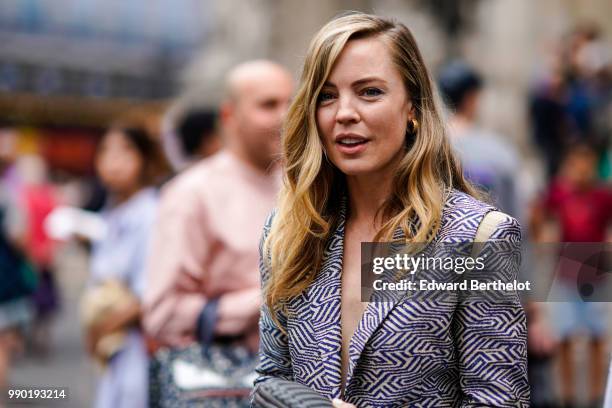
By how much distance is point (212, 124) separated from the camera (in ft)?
22.8

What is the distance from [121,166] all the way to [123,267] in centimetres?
89

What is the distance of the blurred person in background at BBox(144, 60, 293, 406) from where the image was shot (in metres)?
5.00

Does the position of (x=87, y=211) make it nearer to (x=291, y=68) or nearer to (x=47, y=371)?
(x=47, y=371)

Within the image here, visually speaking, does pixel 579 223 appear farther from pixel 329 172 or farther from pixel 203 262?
pixel 329 172

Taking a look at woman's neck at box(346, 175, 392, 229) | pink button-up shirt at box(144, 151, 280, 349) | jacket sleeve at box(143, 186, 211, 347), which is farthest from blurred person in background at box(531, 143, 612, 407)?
woman's neck at box(346, 175, 392, 229)

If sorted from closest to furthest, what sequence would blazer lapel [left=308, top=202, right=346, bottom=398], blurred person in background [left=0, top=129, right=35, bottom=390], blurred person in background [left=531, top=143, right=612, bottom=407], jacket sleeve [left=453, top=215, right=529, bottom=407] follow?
1. jacket sleeve [left=453, top=215, right=529, bottom=407]
2. blazer lapel [left=308, top=202, right=346, bottom=398]
3. blurred person in background [left=0, top=129, right=35, bottom=390]
4. blurred person in background [left=531, top=143, right=612, bottom=407]

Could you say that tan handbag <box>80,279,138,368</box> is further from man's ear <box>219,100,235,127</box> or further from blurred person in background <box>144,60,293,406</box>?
man's ear <box>219,100,235,127</box>

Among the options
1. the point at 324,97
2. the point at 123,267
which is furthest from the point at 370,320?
the point at 123,267

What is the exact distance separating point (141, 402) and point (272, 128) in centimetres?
146

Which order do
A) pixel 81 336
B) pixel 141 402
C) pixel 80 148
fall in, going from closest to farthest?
pixel 141 402
pixel 81 336
pixel 80 148

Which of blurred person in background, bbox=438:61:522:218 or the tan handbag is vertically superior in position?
blurred person in background, bbox=438:61:522:218

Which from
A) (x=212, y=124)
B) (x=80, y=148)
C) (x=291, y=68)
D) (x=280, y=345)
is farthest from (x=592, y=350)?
(x=80, y=148)

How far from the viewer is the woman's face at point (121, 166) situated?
688 centimetres

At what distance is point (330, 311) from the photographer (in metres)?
3.00
